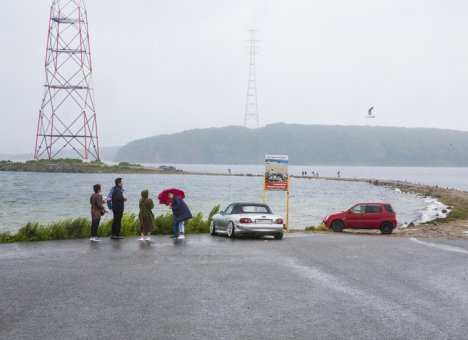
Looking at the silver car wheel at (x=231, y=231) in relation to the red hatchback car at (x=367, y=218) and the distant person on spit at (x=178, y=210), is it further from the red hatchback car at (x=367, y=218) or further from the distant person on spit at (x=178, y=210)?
the red hatchback car at (x=367, y=218)

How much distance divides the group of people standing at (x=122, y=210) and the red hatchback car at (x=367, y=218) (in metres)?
10.9

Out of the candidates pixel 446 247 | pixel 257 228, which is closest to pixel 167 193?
pixel 257 228

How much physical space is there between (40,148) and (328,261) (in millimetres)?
129340

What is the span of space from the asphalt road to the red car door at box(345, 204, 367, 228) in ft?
36.9

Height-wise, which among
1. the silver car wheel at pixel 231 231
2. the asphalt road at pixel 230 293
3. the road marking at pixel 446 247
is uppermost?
the silver car wheel at pixel 231 231

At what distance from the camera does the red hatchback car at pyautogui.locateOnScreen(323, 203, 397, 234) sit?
28.9 metres

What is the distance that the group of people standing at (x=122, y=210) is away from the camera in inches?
773

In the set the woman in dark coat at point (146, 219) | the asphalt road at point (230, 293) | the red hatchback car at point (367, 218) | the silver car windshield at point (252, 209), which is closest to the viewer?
the asphalt road at point (230, 293)

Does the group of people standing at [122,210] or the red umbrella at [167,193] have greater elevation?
the red umbrella at [167,193]

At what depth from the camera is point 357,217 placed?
96.9 feet

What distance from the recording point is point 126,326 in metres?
8.30

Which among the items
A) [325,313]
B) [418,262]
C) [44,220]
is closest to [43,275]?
[325,313]

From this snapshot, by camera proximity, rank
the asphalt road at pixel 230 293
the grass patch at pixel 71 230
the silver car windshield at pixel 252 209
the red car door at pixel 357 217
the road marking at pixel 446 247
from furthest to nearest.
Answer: the red car door at pixel 357 217
the silver car windshield at pixel 252 209
the grass patch at pixel 71 230
the road marking at pixel 446 247
the asphalt road at pixel 230 293

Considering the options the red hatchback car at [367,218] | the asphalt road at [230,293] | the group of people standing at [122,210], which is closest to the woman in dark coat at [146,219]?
the group of people standing at [122,210]
